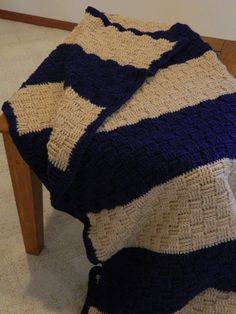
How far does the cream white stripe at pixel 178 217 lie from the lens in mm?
727

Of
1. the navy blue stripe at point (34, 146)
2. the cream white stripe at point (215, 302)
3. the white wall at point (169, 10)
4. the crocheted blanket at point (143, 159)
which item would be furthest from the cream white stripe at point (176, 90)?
the white wall at point (169, 10)

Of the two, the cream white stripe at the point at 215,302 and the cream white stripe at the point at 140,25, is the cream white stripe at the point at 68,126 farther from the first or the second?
the cream white stripe at the point at 215,302

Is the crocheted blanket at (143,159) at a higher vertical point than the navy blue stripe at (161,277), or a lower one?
higher

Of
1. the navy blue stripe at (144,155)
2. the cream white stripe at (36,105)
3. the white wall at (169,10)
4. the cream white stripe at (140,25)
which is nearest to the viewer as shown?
the navy blue stripe at (144,155)

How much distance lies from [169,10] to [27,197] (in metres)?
1.41

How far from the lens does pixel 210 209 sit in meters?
0.75

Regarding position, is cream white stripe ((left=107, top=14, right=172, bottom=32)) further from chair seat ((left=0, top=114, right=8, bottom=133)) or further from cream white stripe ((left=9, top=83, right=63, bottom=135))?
chair seat ((left=0, top=114, right=8, bottom=133))

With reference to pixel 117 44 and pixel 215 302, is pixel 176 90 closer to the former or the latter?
pixel 117 44

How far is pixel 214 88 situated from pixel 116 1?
1418mm

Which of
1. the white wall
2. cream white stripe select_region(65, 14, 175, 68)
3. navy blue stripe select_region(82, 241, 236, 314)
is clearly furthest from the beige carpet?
the white wall

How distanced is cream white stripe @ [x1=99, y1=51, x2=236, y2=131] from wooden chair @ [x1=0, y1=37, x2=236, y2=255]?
0.16 metres

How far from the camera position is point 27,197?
1014 millimetres

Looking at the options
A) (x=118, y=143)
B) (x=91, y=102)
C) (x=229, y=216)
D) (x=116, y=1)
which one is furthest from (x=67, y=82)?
(x=116, y=1)

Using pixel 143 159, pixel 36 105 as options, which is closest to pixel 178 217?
pixel 143 159
